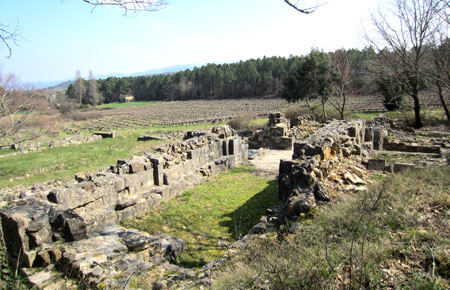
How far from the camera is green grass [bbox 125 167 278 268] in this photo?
6.95 meters

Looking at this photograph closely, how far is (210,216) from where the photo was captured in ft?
28.8

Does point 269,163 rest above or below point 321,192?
below

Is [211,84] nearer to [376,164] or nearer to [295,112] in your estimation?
[295,112]

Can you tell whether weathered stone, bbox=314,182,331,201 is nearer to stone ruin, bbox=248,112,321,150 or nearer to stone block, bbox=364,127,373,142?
stone block, bbox=364,127,373,142

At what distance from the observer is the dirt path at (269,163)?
13.6 meters

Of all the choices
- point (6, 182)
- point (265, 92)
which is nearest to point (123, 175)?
point (6, 182)

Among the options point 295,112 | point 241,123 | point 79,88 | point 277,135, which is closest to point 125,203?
point 277,135

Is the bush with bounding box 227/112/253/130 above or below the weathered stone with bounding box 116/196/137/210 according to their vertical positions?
above

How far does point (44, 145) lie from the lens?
25.5 meters

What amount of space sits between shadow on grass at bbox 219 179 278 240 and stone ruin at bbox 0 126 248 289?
172 cm

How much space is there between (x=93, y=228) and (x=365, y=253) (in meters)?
6.03

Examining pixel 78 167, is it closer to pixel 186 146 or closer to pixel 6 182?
pixel 6 182

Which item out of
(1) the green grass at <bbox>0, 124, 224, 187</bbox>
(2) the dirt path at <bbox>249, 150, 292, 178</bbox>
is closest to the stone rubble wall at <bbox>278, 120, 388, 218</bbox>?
(2) the dirt path at <bbox>249, 150, 292, 178</bbox>

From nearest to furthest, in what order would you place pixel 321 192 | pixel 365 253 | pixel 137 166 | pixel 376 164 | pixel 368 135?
pixel 365 253, pixel 321 192, pixel 376 164, pixel 137 166, pixel 368 135
